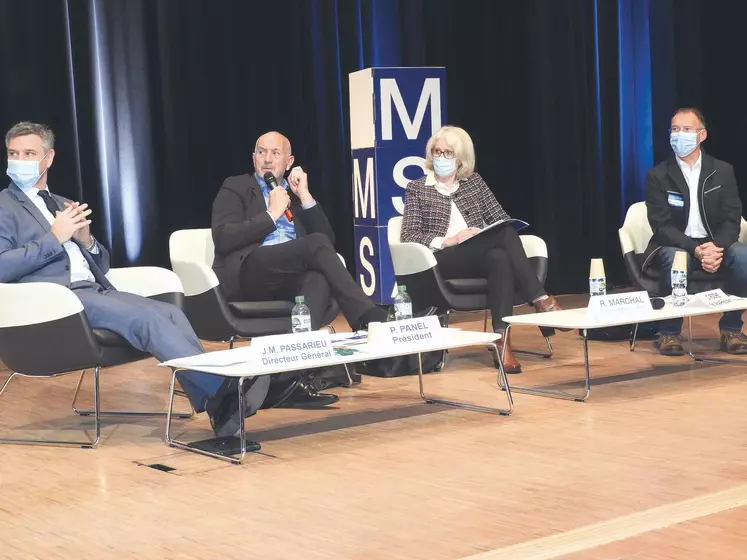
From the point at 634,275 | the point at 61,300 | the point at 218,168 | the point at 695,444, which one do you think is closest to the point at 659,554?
the point at 695,444

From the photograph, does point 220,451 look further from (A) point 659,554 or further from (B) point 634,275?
(B) point 634,275

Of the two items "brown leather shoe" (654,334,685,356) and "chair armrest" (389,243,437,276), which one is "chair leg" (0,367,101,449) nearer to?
"chair armrest" (389,243,437,276)

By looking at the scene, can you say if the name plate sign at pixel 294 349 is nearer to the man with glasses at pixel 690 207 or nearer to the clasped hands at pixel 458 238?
the clasped hands at pixel 458 238

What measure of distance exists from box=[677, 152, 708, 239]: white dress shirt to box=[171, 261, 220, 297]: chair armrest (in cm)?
234

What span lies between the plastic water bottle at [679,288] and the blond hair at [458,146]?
1117mm

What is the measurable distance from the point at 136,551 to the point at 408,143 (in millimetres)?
4116

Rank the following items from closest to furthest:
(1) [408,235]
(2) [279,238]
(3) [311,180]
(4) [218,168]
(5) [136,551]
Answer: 1. (5) [136,551]
2. (2) [279,238]
3. (1) [408,235]
4. (4) [218,168]
5. (3) [311,180]

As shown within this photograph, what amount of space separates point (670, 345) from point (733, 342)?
0.29m

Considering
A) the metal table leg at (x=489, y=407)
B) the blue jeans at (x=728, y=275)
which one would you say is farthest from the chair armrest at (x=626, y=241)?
the metal table leg at (x=489, y=407)

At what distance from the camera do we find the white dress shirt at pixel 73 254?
4004 mm

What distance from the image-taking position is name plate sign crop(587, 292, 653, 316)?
14.2 feet

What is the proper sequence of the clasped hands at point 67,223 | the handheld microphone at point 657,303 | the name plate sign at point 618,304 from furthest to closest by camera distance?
1. the handheld microphone at point 657,303
2. the name plate sign at point 618,304
3. the clasped hands at point 67,223

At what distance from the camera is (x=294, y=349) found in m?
3.49

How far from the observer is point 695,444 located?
11.3 feet
